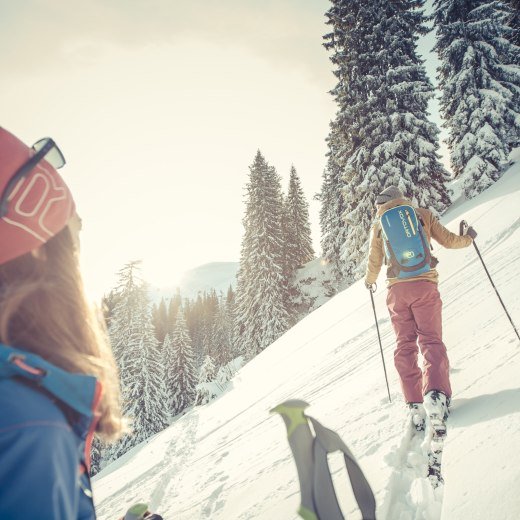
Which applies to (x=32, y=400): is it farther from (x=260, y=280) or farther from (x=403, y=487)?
(x=260, y=280)

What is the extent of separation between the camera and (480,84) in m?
18.1

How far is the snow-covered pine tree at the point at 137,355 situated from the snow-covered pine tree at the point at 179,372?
14521mm

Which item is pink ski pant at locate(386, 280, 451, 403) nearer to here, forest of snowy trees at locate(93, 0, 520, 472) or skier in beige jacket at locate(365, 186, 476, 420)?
skier in beige jacket at locate(365, 186, 476, 420)

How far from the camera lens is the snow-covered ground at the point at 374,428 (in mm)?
2471

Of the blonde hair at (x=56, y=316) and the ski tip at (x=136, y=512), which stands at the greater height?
the blonde hair at (x=56, y=316)

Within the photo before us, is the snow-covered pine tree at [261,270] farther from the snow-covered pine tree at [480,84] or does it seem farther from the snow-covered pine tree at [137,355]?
the snow-covered pine tree at [480,84]

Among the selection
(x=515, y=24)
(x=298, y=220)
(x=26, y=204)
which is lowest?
(x=26, y=204)

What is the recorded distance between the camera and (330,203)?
3447cm

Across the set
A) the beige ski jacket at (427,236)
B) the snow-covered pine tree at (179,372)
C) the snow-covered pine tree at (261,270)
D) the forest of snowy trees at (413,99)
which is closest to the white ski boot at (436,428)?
the beige ski jacket at (427,236)

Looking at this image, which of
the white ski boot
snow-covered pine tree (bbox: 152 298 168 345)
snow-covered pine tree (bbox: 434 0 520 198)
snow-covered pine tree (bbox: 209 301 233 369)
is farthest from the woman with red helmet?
snow-covered pine tree (bbox: 152 298 168 345)

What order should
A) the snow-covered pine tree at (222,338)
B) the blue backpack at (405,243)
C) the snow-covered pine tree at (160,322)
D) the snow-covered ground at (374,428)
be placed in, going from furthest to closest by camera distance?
the snow-covered pine tree at (160,322), the snow-covered pine tree at (222,338), the blue backpack at (405,243), the snow-covered ground at (374,428)

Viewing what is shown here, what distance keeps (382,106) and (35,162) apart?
63.5 feet

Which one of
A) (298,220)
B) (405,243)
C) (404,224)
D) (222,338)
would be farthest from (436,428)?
(222,338)

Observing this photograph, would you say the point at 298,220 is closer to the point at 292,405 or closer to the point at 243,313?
the point at 243,313
